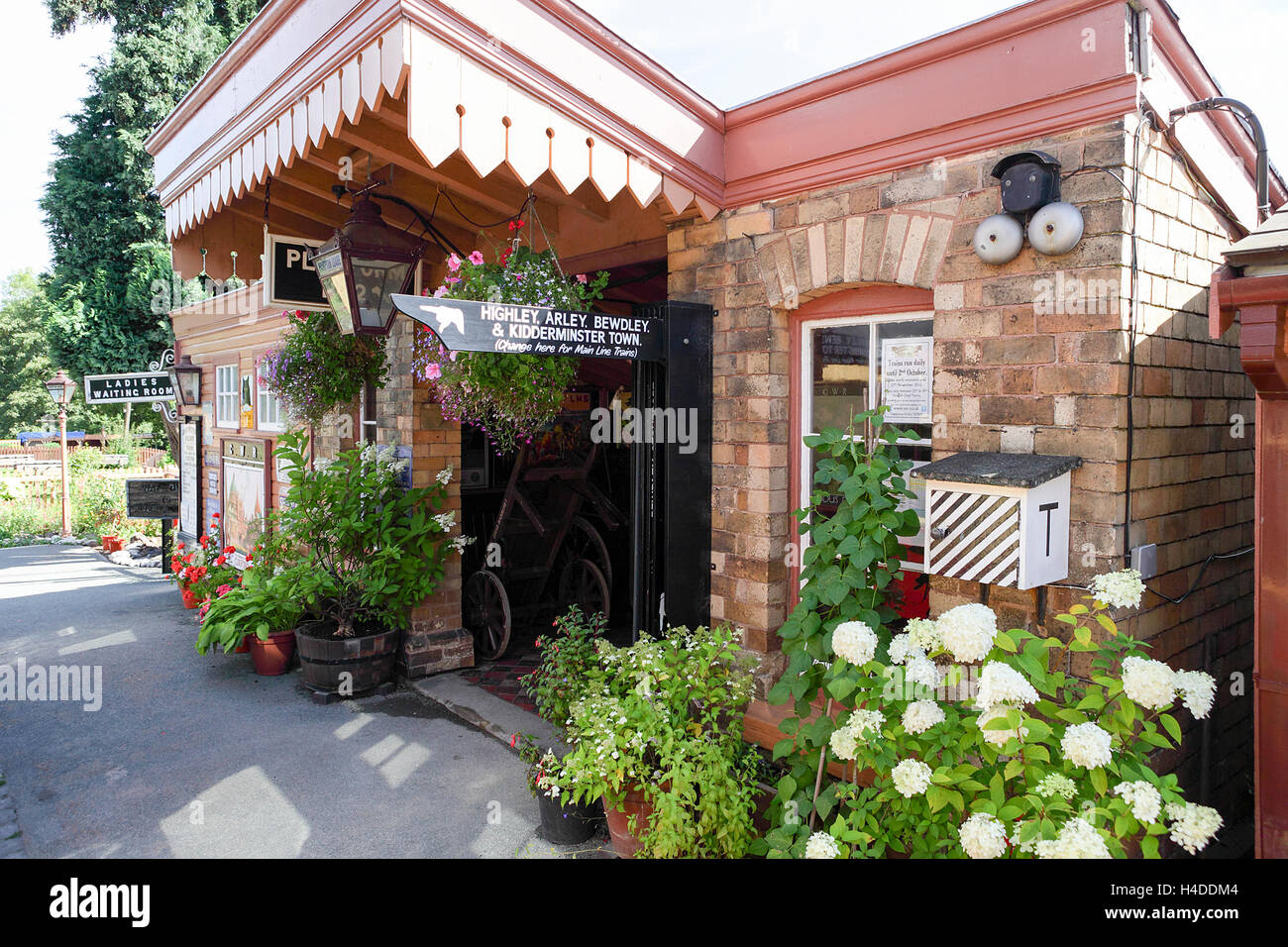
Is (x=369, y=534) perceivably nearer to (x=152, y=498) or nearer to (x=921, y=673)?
(x=921, y=673)

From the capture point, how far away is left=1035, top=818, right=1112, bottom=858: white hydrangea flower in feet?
6.94

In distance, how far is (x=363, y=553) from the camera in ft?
20.3

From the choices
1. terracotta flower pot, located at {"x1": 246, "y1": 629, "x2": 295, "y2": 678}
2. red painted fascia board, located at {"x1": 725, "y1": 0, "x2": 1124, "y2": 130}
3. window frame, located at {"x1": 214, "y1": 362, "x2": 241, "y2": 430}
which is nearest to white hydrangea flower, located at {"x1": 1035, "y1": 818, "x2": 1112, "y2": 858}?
red painted fascia board, located at {"x1": 725, "y1": 0, "x2": 1124, "y2": 130}

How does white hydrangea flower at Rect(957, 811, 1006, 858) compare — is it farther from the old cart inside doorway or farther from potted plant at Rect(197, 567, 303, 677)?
potted plant at Rect(197, 567, 303, 677)

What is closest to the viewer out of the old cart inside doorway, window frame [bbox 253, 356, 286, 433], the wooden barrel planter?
the old cart inside doorway

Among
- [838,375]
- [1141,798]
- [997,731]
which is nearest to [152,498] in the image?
[838,375]

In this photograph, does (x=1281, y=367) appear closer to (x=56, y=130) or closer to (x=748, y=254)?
(x=748, y=254)

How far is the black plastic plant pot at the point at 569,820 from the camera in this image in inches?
149

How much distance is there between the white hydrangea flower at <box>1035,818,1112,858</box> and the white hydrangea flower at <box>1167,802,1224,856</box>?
24 centimetres

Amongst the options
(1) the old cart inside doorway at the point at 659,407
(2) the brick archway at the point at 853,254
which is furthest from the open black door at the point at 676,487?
(2) the brick archway at the point at 853,254

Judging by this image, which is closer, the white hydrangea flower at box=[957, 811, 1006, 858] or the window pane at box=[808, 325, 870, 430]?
the white hydrangea flower at box=[957, 811, 1006, 858]

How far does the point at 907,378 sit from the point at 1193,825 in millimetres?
2136

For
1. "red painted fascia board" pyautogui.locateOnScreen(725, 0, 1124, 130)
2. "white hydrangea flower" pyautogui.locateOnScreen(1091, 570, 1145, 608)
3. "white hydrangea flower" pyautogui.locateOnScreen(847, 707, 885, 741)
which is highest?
"red painted fascia board" pyautogui.locateOnScreen(725, 0, 1124, 130)
